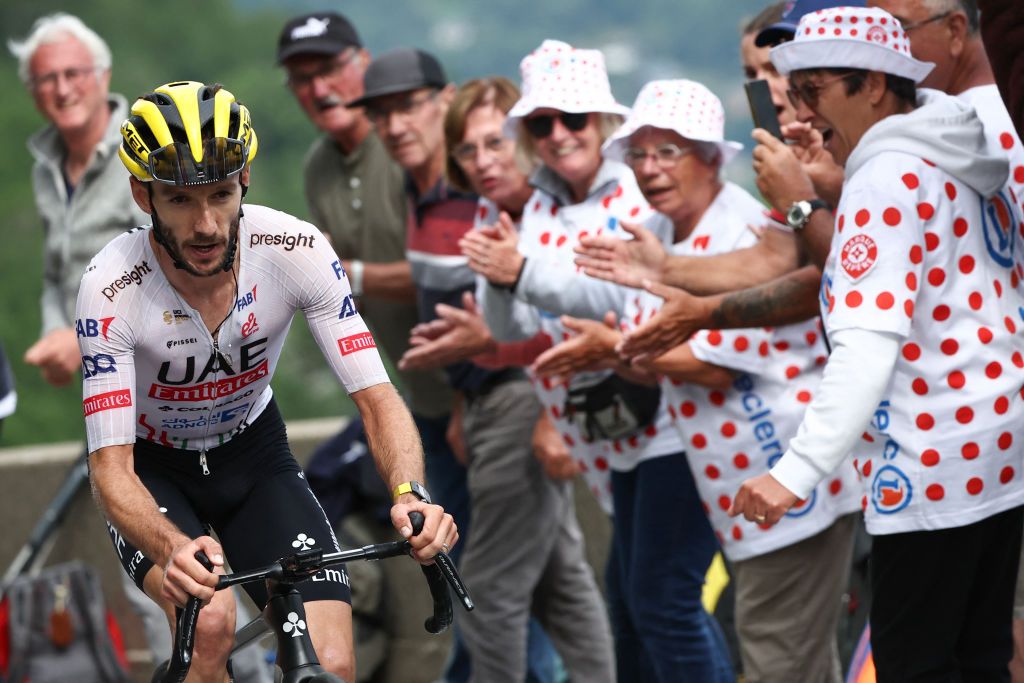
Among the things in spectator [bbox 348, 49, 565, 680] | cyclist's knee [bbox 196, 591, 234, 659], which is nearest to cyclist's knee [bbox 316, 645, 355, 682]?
cyclist's knee [bbox 196, 591, 234, 659]

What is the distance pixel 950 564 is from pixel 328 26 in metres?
4.53

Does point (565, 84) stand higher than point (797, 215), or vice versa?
point (565, 84)

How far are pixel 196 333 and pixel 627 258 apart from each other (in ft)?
5.09

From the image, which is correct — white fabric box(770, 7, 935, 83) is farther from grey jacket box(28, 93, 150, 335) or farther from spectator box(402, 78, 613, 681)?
grey jacket box(28, 93, 150, 335)

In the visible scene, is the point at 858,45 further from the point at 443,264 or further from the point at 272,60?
the point at 272,60

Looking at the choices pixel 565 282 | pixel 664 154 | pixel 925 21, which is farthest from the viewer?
pixel 565 282

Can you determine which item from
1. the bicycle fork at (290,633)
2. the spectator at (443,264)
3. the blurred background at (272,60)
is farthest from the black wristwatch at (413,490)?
the blurred background at (272,60)

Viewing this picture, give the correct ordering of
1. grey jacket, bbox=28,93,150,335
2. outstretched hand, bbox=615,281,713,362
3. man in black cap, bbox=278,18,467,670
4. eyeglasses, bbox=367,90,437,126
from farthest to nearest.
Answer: grey jacket, bbox=28,93,150,335, man in black cap, bbox=278,18,467,670, eyeglasses, bbox=367,90,437,126, outstretched hand, bbox=615,281,713,362

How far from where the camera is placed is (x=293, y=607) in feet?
13.0

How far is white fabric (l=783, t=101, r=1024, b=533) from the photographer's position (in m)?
3.96

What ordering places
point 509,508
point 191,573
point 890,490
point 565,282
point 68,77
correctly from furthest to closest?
point 68,77, point 509,508, point 565,282, point 890,490, point 191,573

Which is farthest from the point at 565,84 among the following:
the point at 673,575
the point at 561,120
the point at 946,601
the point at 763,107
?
the point at 946,601

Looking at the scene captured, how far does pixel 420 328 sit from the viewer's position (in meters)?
6.22

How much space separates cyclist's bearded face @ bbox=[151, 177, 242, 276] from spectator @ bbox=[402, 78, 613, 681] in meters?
2.19
